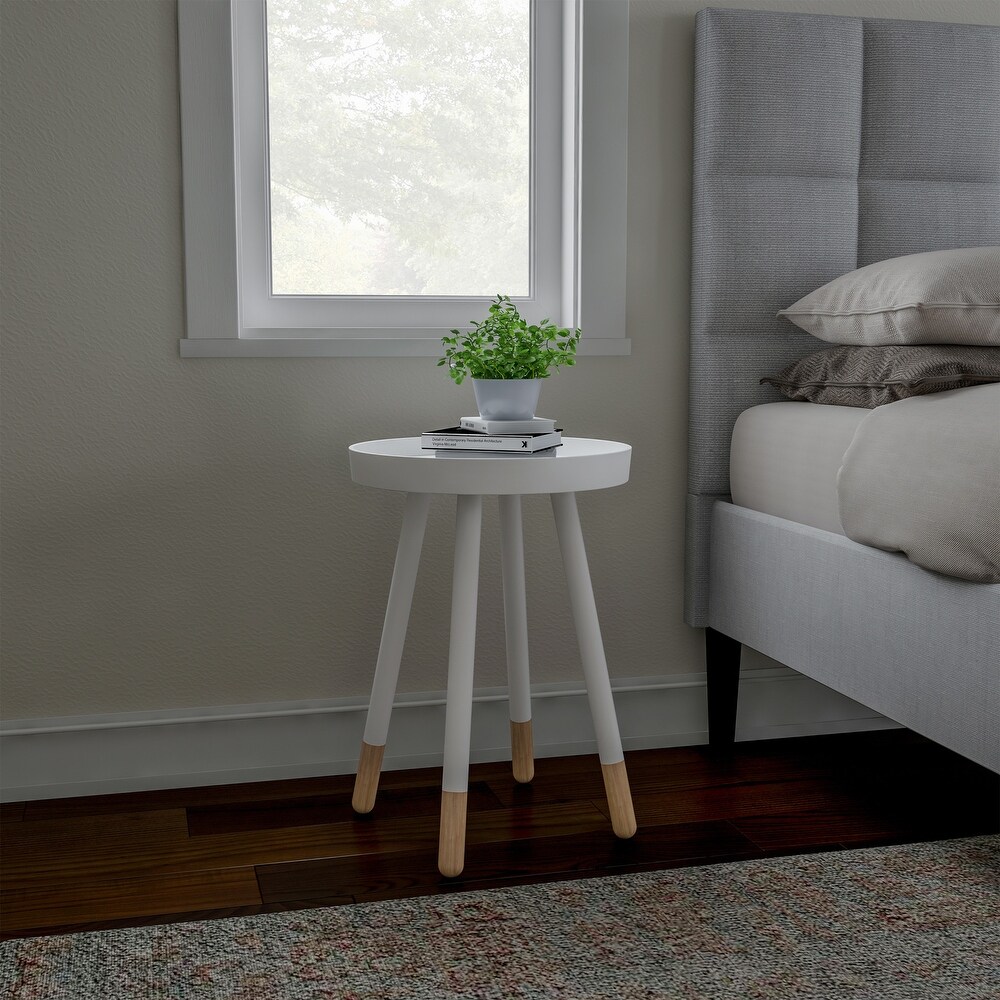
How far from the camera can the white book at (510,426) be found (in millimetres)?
1646

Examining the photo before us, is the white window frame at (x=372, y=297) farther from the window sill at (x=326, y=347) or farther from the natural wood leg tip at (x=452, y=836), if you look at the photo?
the natural wood leg tip at (x=452, y=836)

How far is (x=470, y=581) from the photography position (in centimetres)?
157

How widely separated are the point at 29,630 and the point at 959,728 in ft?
4.92

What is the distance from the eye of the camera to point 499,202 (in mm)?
2070

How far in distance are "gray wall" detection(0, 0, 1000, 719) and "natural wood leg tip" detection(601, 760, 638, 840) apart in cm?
44

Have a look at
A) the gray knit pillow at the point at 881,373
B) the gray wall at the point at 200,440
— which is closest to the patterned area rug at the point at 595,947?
the gray wall at the point at 200,440

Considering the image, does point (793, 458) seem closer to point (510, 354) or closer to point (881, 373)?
point (881, 373)

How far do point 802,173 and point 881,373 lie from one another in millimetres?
544

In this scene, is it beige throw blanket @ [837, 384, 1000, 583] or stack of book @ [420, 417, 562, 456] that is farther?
stack of book @ [420, 417, 562, 456]

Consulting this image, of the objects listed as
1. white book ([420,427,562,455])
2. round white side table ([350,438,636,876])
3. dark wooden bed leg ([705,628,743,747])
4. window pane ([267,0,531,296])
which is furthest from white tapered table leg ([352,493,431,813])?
dark wooden bed leg ([705,628,743,747])

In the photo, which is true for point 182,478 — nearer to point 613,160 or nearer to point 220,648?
point 220,648

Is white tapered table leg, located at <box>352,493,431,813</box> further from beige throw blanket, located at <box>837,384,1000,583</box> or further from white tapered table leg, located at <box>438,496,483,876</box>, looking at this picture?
beige throw blanket, located at <box>837,384,1000,583</box>

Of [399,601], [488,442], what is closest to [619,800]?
[399,601]

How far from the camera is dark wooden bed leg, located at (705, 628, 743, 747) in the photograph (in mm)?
2084
